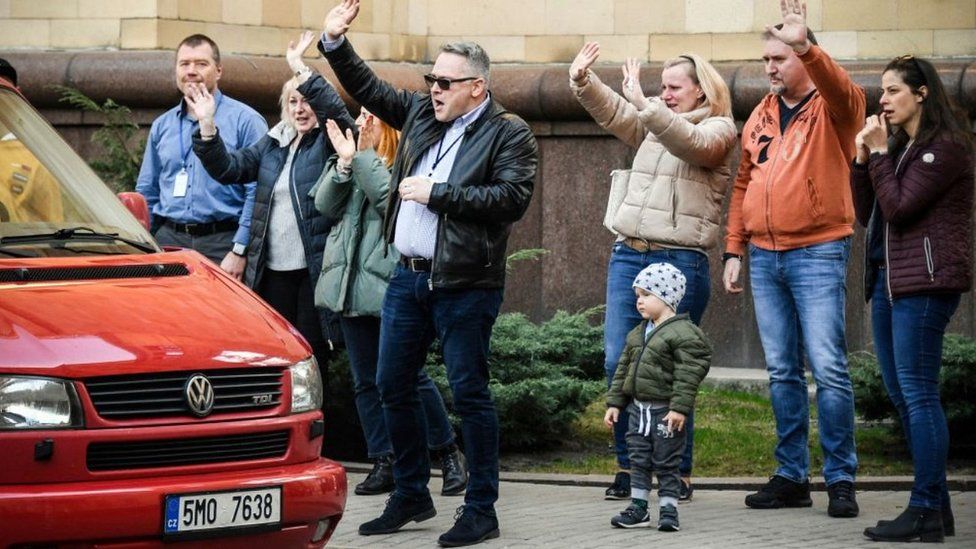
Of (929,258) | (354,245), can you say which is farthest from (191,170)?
(929,258)

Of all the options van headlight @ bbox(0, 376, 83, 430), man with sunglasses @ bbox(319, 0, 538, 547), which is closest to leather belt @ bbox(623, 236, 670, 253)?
man with sunglasses @ bbox(319, 0, 538, 547)

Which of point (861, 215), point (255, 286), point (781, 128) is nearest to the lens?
point (861, 215)

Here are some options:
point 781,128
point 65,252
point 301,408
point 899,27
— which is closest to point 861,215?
point 781,128

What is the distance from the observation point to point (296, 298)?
9516mm

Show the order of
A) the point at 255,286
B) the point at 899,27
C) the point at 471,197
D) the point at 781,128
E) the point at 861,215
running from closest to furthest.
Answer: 1. the point at 471,197
2. the point at 861,215
3. the point at 781,128
4. the point at 255,286
5. the point at 899,27

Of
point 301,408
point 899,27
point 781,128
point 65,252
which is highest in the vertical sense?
point 899,27

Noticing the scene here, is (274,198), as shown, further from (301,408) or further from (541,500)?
(301,408)

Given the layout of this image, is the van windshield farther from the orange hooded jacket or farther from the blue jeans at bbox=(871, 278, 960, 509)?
the blue jeans at bbox=(871, 278, 960, 509)

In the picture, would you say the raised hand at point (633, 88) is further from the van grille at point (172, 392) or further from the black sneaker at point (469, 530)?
→ the van grille at point (172, 392)

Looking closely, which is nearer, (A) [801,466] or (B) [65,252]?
(B) [65,252]

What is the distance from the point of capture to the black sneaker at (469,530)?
7.72 meters

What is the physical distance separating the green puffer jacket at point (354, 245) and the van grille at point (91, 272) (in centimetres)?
197

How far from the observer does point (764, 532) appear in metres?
8.02

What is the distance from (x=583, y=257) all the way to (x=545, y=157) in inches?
30.7
